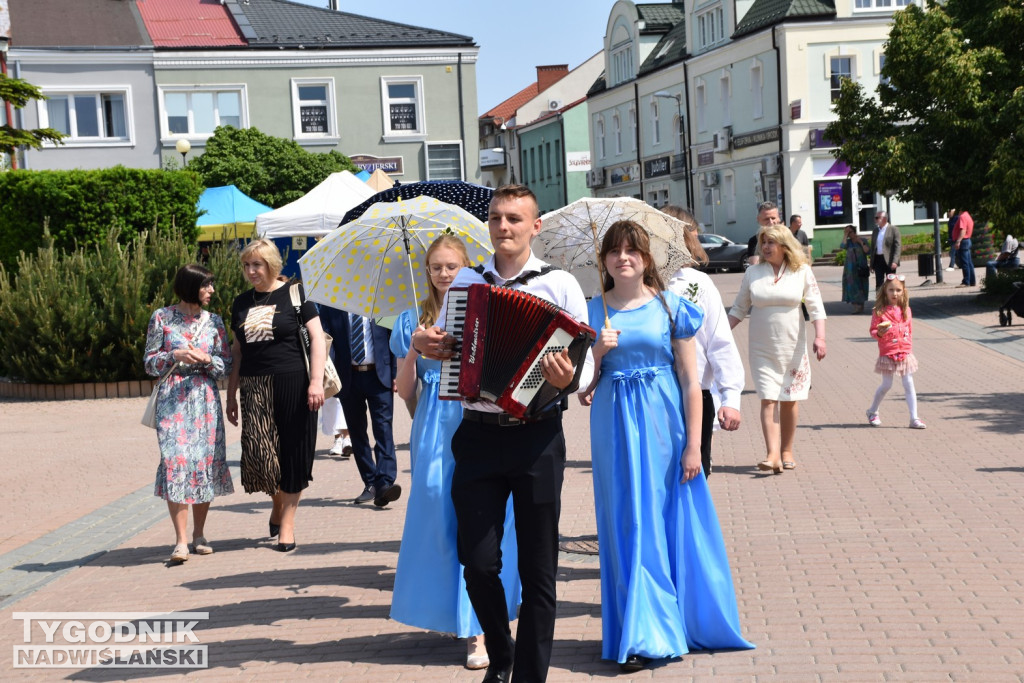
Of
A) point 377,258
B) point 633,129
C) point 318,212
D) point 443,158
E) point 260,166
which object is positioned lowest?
point 377,258

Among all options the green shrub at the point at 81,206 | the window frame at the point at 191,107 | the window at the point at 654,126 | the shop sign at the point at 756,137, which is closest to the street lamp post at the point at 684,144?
the window at the point at 654,126

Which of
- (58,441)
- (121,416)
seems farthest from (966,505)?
(121,416)

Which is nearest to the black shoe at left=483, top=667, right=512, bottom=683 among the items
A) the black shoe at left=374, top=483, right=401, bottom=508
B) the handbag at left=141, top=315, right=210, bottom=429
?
the handbag at left=141, top=315, right=210, bottom=429

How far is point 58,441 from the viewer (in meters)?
13.4

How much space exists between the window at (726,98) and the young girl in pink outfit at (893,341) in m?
38.0

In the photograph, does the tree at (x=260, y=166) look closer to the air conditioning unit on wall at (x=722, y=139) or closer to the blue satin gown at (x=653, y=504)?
the air conditioning unit on wall at (x=722, y=139)

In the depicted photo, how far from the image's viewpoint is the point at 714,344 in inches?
241

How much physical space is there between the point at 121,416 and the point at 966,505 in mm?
10873

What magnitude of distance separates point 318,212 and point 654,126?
41.3 metres

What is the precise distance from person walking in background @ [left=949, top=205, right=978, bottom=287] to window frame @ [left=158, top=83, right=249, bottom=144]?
2470 centimetres

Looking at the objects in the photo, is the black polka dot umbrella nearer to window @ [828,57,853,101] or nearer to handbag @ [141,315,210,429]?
handbag @ [141,315,210,429]

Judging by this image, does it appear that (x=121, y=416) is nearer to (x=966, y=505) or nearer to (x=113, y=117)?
(x=966, y=505)

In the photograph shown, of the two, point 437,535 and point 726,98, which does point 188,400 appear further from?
point 726,98

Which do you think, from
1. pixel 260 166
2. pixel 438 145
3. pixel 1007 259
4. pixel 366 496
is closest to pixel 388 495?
pixel 366 496
